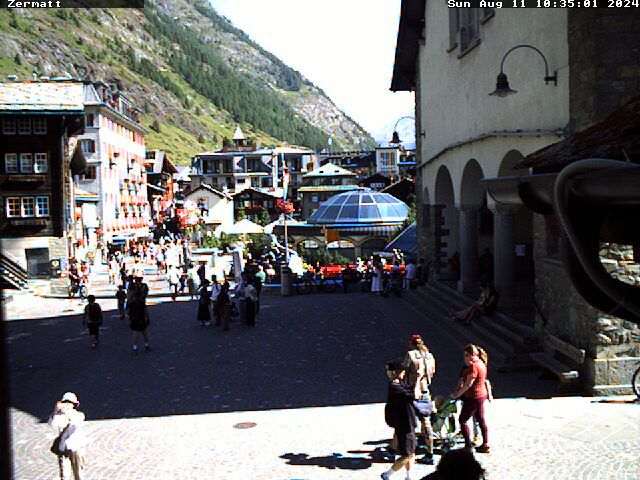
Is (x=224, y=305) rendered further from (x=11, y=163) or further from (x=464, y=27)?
(x=11, y=163)

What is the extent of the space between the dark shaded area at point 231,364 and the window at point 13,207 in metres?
22.0

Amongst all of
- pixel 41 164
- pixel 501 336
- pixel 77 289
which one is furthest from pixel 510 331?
pixel 41 164

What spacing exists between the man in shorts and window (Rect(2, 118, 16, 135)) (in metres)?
40.8

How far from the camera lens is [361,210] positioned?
4512cm

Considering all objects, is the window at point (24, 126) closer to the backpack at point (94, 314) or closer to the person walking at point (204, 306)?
the person walking at point (204, 306)

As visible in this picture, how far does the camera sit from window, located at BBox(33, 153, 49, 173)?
4428cm

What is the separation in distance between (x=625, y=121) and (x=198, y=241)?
211 feet

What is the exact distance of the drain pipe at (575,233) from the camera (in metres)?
2.99

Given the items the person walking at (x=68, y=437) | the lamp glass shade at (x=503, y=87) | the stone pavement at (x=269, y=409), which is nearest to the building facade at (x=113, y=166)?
the stone pavement at (x=269, y=409)

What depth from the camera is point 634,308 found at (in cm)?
321

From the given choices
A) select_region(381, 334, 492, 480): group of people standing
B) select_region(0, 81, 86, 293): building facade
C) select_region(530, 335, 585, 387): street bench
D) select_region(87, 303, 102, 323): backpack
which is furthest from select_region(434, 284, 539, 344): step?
select_region(0, 81, 86, 293): building facade

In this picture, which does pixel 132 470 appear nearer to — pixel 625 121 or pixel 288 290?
pixel 625 121

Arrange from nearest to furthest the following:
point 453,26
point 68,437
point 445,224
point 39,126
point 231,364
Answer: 1. point 68,437
2. point 231,364
3. point 453,26
4. point 445,224
5. point 39,126

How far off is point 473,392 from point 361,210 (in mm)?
35570
